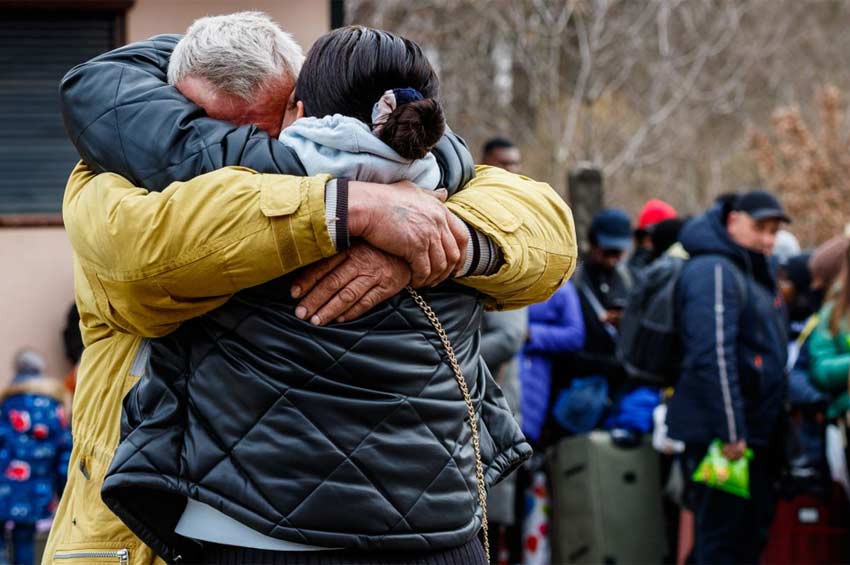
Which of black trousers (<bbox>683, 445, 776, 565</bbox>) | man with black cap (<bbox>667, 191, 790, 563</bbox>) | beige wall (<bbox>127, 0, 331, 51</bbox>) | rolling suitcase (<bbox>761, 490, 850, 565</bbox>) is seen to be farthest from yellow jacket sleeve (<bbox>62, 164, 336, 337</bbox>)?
beige wall (<bbox>127, 0, 331, 51</bbox>)

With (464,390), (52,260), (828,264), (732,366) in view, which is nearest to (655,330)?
(732,366)

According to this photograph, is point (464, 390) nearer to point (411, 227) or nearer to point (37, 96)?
point (411, 227)

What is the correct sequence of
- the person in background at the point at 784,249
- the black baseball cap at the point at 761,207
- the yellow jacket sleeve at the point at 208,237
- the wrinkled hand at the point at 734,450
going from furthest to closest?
the person in background at the point at 784,249 < the black baseball cap at the point at 761,207 < the wrinkled hand at the point at 734,450 < the yellow jacket sleeve at the point at 208,237

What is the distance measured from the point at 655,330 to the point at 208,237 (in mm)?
4726

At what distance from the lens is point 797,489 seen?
24.1 ft

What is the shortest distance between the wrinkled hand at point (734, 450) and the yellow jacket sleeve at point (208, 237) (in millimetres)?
4437

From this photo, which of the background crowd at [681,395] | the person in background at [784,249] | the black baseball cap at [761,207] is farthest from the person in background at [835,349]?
the person in background at [784,249]

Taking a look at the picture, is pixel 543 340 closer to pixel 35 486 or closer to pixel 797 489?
pixel 797 489

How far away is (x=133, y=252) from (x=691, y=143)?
2070cm

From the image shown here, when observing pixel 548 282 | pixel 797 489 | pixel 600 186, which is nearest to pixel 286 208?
pixel 548 282

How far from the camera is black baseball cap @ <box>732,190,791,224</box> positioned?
22.5 ft

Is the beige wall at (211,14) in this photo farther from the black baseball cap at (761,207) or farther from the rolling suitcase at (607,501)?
the rolling suitcase at (607,501)

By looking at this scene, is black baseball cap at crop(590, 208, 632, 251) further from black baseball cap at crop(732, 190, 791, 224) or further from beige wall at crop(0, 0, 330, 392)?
beige wall at crop(0, 0, 330, 392)

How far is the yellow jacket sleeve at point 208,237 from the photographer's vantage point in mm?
2459
